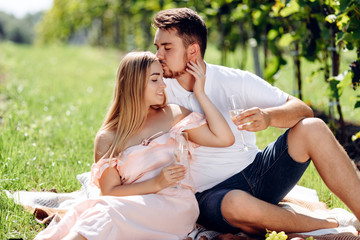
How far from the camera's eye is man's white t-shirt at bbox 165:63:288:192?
3.13m

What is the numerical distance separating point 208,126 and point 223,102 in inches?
13.8

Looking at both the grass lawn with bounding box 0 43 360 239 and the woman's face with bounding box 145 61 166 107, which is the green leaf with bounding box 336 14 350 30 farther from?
the woman's face with bounding box 145 61 166 107

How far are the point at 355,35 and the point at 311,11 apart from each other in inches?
51.6

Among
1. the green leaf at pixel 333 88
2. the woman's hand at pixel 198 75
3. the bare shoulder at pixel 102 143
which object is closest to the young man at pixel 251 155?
the woman's hand at pixel 198 75

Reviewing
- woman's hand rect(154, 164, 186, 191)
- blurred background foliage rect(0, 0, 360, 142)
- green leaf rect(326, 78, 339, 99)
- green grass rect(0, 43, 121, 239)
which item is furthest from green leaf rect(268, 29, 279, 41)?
woman's hand rect(154, 164, 186, 191)

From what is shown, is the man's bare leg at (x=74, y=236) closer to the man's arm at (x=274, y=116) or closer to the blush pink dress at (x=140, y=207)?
the blush pink dress at (x=140, y=207)

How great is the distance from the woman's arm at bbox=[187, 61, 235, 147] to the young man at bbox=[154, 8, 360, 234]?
0.47ft

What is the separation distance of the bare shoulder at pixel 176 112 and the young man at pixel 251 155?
10cm

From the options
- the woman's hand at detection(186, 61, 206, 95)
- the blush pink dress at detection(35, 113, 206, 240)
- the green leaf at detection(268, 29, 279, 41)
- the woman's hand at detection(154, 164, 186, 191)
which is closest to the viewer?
the blush pink dress at detection(35, 113, 206, 240)

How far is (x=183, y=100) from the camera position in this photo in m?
3.27

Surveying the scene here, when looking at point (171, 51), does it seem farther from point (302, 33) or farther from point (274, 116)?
point (302, 33)

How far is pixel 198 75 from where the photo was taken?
9.98 ft

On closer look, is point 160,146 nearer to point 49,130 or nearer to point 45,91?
point 49,130

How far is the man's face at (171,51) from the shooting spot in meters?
3.15
